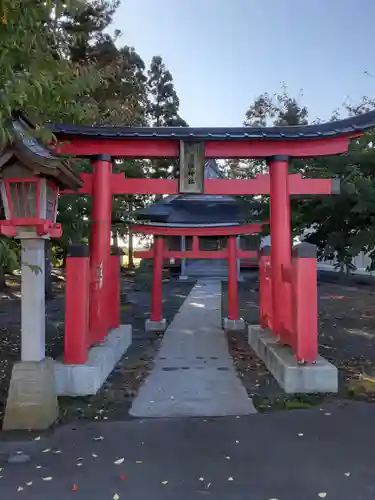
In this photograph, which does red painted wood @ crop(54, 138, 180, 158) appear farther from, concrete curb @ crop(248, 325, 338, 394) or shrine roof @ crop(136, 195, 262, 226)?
shrine roof @ crop(136, 195, 262, 226)

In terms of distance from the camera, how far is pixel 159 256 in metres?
10.9

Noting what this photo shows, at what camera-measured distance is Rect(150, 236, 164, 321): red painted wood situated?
1078 cm

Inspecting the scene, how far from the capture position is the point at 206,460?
360cm

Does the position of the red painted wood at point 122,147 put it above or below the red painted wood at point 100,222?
above

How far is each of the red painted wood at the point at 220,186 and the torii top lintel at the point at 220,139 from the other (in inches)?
14.2

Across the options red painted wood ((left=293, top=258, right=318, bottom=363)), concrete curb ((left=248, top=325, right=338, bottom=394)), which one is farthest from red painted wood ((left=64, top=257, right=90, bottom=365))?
red painted wood ((left=293, top=258, right=318, bottom=363))

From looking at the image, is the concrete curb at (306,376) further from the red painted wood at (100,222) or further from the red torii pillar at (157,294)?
the red torii pillar at (157,294)

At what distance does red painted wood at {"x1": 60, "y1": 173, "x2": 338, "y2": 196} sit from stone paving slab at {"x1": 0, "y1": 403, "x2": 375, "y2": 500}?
337cm

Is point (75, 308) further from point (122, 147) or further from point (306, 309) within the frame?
point (306, 309)

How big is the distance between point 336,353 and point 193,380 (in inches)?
109

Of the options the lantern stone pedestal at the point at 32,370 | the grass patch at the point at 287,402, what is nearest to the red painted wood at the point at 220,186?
the lantern stone pedestal at the point at 32,370

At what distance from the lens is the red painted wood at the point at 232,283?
10.7 meters

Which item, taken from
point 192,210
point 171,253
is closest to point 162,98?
point 192,210

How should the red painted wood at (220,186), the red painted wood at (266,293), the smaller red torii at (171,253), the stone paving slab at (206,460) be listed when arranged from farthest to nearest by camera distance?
1. the smaller red torii at (171,253)
2. the red painted wood at (266,293)
3. the red painted wood at (220,186)
4. the stone paving slab at (206,460)
